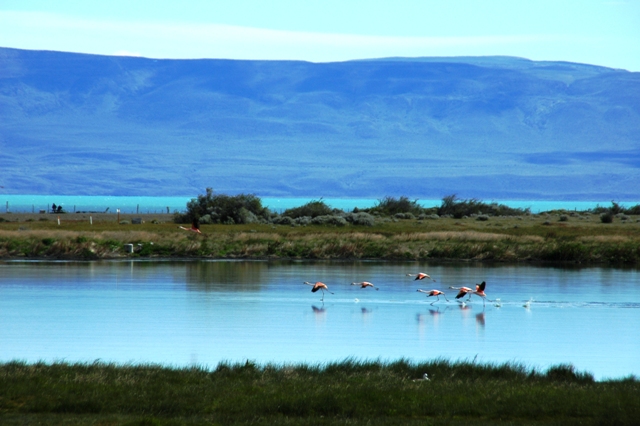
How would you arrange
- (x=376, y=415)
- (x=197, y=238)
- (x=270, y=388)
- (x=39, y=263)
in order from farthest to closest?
(x=197, y=238)
(x=39, y=263)
(x=270, y=388)
(x=376, y=415)

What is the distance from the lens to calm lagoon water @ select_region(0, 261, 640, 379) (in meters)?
18.5

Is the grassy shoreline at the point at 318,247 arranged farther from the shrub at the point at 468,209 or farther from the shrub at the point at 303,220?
the shrub at the point at 468,209

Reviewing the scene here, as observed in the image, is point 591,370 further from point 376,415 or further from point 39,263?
point 39,263

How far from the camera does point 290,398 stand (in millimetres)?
12547

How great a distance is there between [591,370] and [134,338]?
896cm

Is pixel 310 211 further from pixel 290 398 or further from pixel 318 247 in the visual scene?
pixel 290 398

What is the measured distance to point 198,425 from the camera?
1123 centimetres

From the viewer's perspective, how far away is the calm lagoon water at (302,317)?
727 inches

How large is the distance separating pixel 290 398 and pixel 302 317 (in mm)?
11204

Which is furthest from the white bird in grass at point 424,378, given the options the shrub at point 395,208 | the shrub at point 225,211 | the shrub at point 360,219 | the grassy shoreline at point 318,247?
the shrub at point 395,208

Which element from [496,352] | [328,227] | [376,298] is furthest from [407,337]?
[328,227]

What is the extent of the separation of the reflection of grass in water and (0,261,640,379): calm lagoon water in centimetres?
260

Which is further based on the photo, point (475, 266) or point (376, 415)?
point (475, 266)

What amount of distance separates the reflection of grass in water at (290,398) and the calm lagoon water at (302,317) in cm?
260
